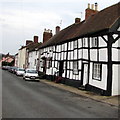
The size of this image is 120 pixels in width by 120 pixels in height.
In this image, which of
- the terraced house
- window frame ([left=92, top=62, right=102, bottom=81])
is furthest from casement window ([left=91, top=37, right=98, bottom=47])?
window frame ([left=92, top=62, right=102, bottom=81])

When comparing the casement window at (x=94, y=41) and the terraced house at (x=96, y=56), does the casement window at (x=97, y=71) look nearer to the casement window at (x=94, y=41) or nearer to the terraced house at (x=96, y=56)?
the terraced house at (x=96, y=56)

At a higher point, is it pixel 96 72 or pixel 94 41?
pixel 94 41

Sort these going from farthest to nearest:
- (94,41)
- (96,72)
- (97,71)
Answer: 1. (94,41)
2. (96,72)
3. (97,71)

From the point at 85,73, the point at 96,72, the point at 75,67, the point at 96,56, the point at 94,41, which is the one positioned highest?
the point at 94,41

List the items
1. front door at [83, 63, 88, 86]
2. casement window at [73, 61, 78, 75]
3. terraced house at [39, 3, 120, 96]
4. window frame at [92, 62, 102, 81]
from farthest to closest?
casement window at [73, 61, 78, 75]
front door at [83, 63, 88, 86]
window frame at [92, 62, 102, 81]
terraced house at [39, 3, 120, 96]

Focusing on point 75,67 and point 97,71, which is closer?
point 97,71

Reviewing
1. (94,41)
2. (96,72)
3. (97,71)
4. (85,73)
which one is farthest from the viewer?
(85,73)

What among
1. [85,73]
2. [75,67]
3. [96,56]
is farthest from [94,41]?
[75,67]

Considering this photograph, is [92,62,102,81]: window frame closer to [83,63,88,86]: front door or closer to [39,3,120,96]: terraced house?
[39,3,120,96]: terraced house

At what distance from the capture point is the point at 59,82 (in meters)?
26.5

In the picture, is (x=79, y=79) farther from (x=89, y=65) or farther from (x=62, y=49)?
(x=62, y=49)

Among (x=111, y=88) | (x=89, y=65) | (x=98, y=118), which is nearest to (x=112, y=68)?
(x=111, y=88)

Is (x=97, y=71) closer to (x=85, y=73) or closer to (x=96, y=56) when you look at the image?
(x=96, y=56)

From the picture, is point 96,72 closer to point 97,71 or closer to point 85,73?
point 97,71
